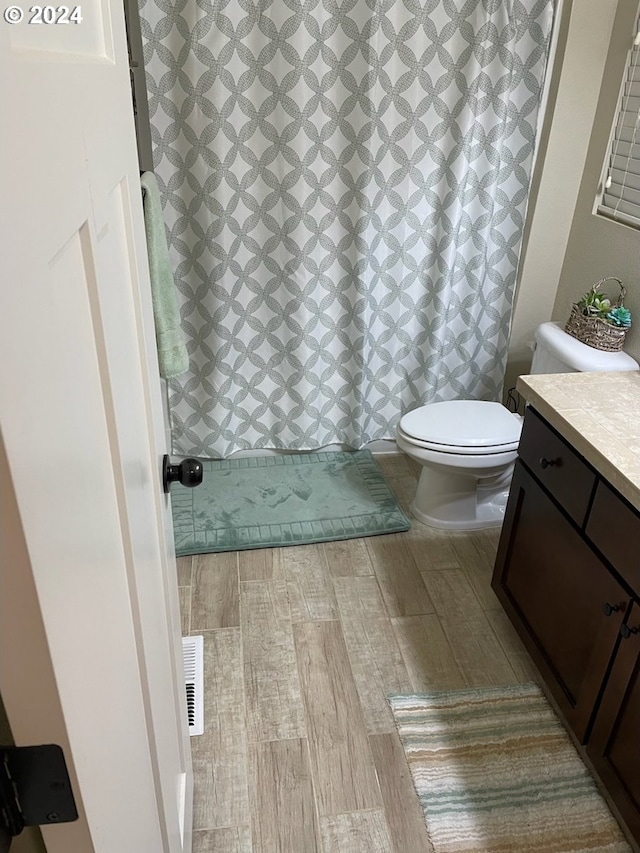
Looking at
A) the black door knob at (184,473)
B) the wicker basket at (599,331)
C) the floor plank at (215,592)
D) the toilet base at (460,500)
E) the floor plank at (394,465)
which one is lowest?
the floor plank at (215,592)

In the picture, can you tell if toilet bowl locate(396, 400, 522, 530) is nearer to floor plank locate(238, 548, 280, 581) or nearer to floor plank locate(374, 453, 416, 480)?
floor plank locate(374, 453, 416, 480)

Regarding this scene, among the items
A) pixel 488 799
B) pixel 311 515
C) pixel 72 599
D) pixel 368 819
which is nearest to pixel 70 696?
pixel 72 599

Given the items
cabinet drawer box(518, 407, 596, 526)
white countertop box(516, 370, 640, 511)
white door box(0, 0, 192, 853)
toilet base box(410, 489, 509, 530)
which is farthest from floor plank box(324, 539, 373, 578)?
white door box(0, 0, 192, 853)

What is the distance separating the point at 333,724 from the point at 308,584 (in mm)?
559

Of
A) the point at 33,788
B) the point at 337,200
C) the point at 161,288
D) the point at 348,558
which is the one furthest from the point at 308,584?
the point at 33,788

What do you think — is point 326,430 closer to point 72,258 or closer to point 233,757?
point 233,757

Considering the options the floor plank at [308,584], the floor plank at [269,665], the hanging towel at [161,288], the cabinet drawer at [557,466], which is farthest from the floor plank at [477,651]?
the hanging towel at [161,288]

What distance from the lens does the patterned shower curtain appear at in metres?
2.20

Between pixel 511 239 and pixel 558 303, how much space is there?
13.6 inches

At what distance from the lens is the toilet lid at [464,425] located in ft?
7.43

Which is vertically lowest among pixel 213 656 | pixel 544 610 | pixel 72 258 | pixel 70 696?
pixel 213 656

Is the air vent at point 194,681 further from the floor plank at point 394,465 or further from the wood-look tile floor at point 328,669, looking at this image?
the floor plank at point 394,465

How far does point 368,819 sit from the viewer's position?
1.53 metres

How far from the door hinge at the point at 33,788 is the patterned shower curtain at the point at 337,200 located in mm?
2208
